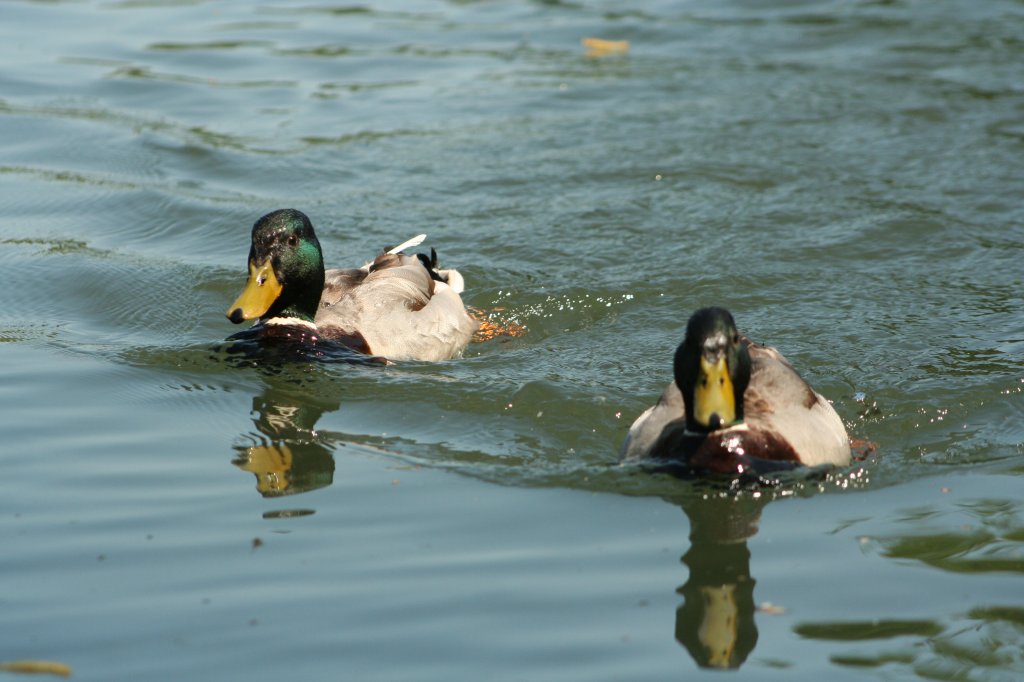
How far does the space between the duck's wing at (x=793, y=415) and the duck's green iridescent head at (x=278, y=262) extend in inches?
114

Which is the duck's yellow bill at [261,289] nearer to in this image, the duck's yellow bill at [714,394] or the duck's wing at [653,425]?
the duck's wing at [653,425]

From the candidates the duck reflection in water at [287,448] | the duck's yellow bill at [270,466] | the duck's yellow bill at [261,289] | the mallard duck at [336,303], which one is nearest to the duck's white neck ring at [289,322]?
the mallard duck at [336,303]

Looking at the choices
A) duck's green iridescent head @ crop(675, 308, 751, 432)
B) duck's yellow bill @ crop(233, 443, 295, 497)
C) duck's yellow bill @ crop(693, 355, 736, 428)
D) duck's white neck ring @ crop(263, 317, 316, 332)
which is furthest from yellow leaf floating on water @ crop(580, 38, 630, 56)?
duck's yellow bill @ crop(693, 355, 736, 428)

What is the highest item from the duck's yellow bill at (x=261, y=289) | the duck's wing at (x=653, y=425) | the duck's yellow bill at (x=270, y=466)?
the duck's yellow bill at (x=261, y=289)

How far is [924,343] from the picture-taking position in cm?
868

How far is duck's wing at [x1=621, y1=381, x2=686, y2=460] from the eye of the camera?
22.0ft

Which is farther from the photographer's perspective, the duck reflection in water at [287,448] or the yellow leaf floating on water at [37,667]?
the duck reflection in water at [287,448]

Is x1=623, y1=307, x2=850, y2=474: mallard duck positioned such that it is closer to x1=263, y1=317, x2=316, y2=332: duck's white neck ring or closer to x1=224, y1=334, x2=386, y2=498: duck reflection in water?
x1=224, y1=334, x2=386, y2=498: duck reflection in water

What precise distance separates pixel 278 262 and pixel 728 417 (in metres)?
3.34

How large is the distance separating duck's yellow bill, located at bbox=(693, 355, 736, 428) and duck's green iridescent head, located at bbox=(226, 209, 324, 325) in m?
3.17

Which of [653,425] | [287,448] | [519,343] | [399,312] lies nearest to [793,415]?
[653,425]

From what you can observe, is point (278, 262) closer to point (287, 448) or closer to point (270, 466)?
point (287, 448)

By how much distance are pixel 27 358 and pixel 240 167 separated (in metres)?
4.56

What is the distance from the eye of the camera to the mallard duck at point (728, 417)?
629cm
